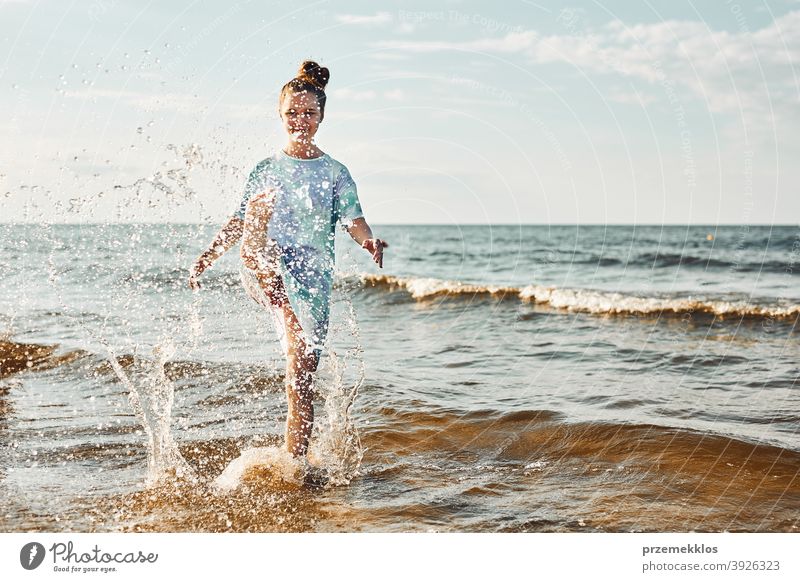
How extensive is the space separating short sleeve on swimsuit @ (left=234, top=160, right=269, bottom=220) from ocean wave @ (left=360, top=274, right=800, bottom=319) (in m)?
8.76

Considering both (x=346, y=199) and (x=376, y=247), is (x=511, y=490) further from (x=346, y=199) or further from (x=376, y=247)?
(x=346, y=199)

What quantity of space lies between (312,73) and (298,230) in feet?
2.66

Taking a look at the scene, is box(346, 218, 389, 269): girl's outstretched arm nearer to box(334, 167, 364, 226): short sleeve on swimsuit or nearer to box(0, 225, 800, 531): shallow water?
box(334, 167, 364, 226): short sleeve on swimsuit

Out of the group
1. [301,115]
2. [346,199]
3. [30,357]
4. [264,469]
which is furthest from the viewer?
[30,357]

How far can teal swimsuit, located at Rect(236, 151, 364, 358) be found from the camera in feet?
11.7

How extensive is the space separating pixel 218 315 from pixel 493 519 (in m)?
5.68

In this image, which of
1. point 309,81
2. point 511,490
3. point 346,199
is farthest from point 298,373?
point 309,81

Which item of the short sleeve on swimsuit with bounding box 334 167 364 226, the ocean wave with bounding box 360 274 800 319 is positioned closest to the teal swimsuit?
the short sleeve on swimsuit with bounding box 334 167 364 226

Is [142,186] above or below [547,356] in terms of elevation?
above

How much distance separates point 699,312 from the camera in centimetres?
1116

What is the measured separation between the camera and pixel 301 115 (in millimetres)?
3525
